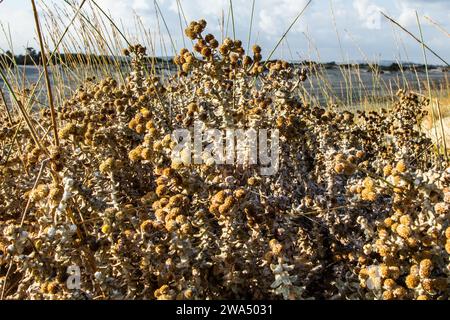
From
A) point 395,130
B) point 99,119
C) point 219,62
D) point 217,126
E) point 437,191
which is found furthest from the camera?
point 395,130

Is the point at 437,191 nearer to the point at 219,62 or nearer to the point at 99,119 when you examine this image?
the point at 219,62

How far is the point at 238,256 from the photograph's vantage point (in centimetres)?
195

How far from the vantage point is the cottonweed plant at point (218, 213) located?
175 centimetres

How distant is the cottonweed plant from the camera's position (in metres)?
1.75

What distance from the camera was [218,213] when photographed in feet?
6.19

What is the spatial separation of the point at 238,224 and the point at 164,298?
0.46m

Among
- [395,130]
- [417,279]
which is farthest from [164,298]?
[395,130]

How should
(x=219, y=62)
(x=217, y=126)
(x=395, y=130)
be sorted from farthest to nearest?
(x=395, y=130)
(x=217, y=126)
(x=219, y=62)

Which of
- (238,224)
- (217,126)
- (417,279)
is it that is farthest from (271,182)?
(417,279)
